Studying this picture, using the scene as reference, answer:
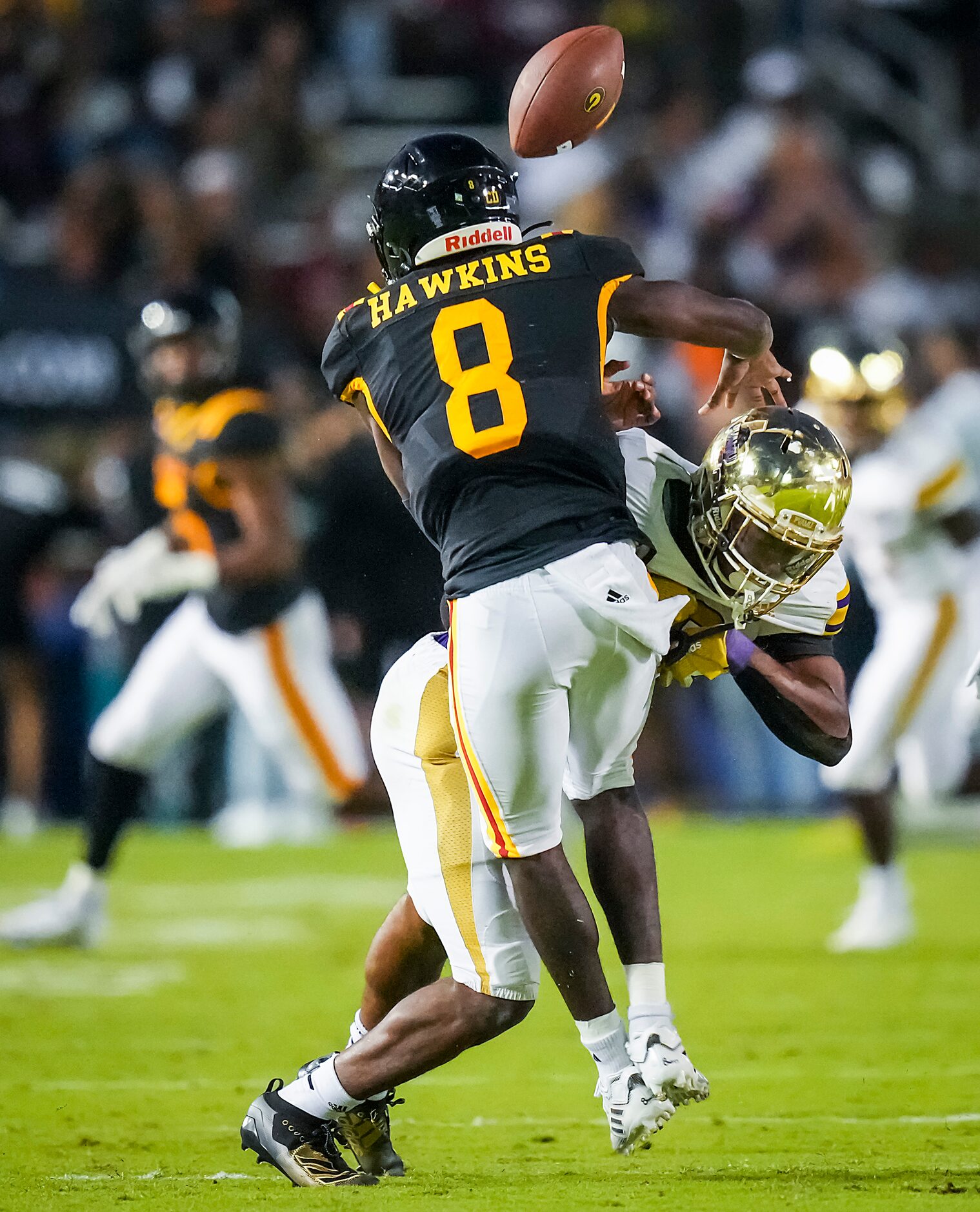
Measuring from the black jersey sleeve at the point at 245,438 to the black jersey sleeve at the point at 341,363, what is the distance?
9.70ft

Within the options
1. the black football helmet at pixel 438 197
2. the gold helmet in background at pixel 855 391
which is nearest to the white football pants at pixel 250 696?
the gold helmet in background at pixel 855 391

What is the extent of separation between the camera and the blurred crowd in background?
9.62m

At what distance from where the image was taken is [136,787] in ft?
21.7

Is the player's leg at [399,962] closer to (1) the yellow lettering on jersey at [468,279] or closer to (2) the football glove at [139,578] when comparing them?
(1) the yellow lettering on jersey at [468,279]

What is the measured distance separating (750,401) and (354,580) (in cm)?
593

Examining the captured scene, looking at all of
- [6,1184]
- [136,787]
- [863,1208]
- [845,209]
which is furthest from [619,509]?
[845,209]

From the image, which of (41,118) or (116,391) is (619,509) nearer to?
(116,391)

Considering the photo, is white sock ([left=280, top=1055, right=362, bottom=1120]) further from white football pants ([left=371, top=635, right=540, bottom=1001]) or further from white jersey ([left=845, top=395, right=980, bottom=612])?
white jersey ([left=845, top=395, right=980, bottom=612])

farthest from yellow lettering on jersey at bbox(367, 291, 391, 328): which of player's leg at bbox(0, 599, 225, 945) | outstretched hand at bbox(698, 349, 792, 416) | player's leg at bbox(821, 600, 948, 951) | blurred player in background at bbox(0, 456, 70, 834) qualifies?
blurred player in background at bbox(0, 456, 70, 834)

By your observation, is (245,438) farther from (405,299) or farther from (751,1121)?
(751,1121)

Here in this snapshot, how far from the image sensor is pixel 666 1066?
132 inches

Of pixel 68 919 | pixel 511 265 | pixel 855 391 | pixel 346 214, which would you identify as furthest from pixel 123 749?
pixel 346 214

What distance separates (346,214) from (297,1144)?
27.8 ft

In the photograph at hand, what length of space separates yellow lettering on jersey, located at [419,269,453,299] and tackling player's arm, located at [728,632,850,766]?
2.98ft
